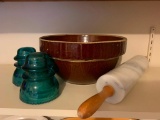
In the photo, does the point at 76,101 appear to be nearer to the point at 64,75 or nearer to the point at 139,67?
the point at 64,75

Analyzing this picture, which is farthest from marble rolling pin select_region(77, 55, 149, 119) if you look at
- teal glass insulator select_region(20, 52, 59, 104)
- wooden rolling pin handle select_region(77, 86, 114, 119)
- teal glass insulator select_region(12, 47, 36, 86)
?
teal glass insulator select_region(12, 47, 36, 86)

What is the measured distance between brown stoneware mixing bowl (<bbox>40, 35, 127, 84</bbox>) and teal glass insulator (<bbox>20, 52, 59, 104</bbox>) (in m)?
0.04

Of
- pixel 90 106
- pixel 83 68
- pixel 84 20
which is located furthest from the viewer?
pixel 84 20

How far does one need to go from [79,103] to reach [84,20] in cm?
38

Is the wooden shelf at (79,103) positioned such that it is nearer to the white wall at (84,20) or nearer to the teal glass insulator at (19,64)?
the teal glass insulator at (19,64)

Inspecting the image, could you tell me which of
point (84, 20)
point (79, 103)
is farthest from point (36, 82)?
point (84, 20)

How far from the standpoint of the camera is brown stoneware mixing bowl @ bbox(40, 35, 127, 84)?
1.37 feet

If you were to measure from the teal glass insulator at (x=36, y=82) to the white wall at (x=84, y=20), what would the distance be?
32 cm

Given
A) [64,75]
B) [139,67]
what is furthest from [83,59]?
[139,67]

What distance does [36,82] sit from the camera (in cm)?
41

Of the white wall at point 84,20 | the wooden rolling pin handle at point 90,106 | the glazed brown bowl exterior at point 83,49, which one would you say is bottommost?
the wooden rolling pin handle at point 90,106

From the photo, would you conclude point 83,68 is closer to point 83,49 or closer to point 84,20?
point 83,49

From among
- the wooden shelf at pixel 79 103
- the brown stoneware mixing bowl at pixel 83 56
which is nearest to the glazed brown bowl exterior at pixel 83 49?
the brown stoneware mixing bowl at pixel 83 56

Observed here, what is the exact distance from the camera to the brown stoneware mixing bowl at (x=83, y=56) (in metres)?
0.42
